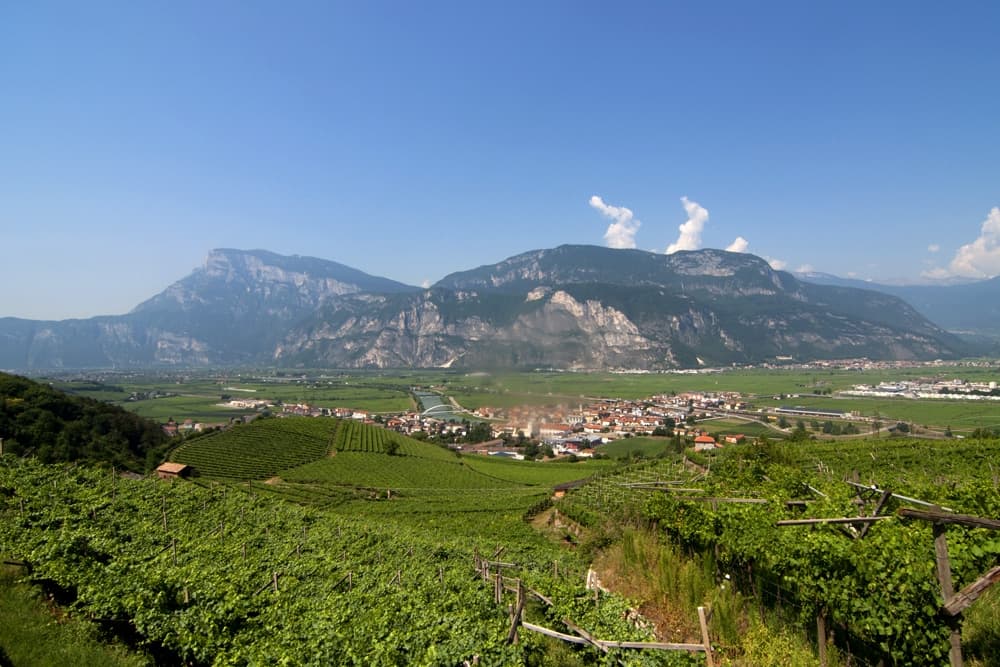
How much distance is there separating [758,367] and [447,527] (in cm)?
19993

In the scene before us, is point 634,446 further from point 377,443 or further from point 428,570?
point 428,570

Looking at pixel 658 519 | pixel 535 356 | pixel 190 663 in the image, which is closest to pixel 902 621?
pixel 658 519

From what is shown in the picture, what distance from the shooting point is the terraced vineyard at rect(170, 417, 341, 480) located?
5022 cm

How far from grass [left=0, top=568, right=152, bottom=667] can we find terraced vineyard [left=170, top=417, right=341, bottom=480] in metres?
43.9

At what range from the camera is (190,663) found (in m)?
7.46

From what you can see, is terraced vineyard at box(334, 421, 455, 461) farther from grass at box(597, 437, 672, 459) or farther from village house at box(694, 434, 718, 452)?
village house at box(694, 434, 718, 452)

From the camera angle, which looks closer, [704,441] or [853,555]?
[853,555]

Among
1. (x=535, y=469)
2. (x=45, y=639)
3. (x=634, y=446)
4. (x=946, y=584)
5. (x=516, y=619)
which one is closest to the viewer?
(x=946, y=584)

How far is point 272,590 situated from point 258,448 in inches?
2126

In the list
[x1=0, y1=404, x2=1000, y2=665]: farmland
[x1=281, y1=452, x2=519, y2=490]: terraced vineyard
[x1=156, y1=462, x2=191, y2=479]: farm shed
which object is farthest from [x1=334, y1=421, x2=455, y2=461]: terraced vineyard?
[x1=0, y1=404, x2=1000, y2=665]: farmland

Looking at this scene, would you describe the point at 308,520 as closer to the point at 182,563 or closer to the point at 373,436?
the point at 182,563

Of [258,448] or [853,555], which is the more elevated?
[853,555]

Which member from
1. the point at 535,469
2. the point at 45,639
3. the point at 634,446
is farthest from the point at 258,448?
the point at 45,639

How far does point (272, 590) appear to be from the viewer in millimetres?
9547
